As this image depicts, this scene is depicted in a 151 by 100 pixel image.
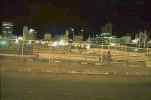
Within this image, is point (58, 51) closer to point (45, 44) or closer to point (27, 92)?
point (45, 44)

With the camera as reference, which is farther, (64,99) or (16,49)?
(16,49)

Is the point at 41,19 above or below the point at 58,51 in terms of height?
above

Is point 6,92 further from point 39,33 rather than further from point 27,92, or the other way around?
point 39,33

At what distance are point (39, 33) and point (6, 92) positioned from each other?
303 feet

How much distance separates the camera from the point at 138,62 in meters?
35.8

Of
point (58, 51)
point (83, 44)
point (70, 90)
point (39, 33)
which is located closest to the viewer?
point (70, 90)

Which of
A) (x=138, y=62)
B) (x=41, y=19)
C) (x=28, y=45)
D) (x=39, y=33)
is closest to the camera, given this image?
(x=138, y=62)

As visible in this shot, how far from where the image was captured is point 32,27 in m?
96.1

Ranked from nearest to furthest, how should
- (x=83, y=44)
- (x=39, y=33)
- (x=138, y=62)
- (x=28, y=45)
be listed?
(x=138, y=62) < (x=28, y=45) < (x=83, y=44) < (x=39, y=33)

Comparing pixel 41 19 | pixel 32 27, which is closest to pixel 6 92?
pixel 41 19

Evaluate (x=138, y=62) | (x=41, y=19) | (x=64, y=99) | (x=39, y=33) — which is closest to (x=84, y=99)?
(x=64, y=99)

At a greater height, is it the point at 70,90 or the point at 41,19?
the point at 41,19

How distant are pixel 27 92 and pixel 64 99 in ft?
6.25

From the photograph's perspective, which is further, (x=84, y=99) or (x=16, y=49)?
(x=16, y=49)
